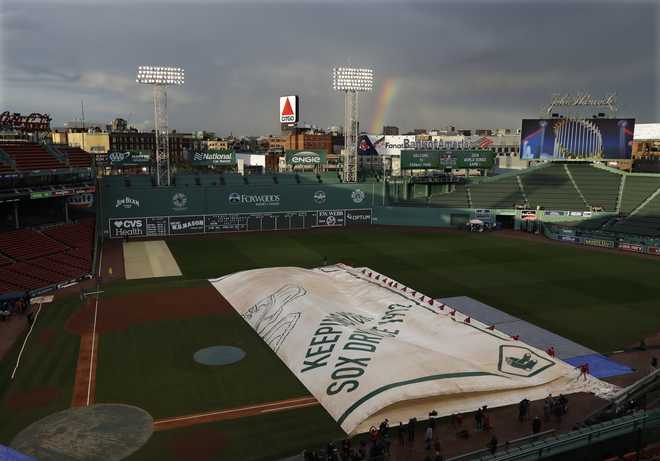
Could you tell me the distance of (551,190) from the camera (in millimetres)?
72938

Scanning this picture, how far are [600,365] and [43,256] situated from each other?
138 feet

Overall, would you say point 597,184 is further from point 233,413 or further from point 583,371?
point 233,413

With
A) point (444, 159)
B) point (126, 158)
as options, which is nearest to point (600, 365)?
point (444, 159)

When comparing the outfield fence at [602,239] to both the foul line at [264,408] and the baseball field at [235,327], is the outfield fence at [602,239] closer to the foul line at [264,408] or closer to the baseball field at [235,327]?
the baseball field at [235,327]

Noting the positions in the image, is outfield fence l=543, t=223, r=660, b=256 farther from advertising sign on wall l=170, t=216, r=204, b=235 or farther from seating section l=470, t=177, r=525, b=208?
advertising sign on wall l=170, t=216, r=204, b=235

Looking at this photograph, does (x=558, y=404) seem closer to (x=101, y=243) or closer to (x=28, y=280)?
(x=28, y=280)

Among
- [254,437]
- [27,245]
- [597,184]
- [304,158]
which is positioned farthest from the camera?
[304,158]

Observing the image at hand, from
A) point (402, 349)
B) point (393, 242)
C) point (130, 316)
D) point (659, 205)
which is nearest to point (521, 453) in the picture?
point (402, 349)

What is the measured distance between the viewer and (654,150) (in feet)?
352

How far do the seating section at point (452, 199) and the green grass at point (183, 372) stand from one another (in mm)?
48332

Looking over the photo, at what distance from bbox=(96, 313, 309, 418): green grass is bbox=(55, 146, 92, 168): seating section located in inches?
1241

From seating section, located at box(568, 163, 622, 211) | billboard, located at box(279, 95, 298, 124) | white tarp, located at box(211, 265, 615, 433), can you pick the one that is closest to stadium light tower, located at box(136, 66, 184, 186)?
billboard, located at box(279, 95, 298, 124)

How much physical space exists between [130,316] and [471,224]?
4731cm

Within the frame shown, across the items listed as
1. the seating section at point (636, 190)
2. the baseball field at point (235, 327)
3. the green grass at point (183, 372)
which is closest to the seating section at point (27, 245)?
the baseball field at point (235, 327)
